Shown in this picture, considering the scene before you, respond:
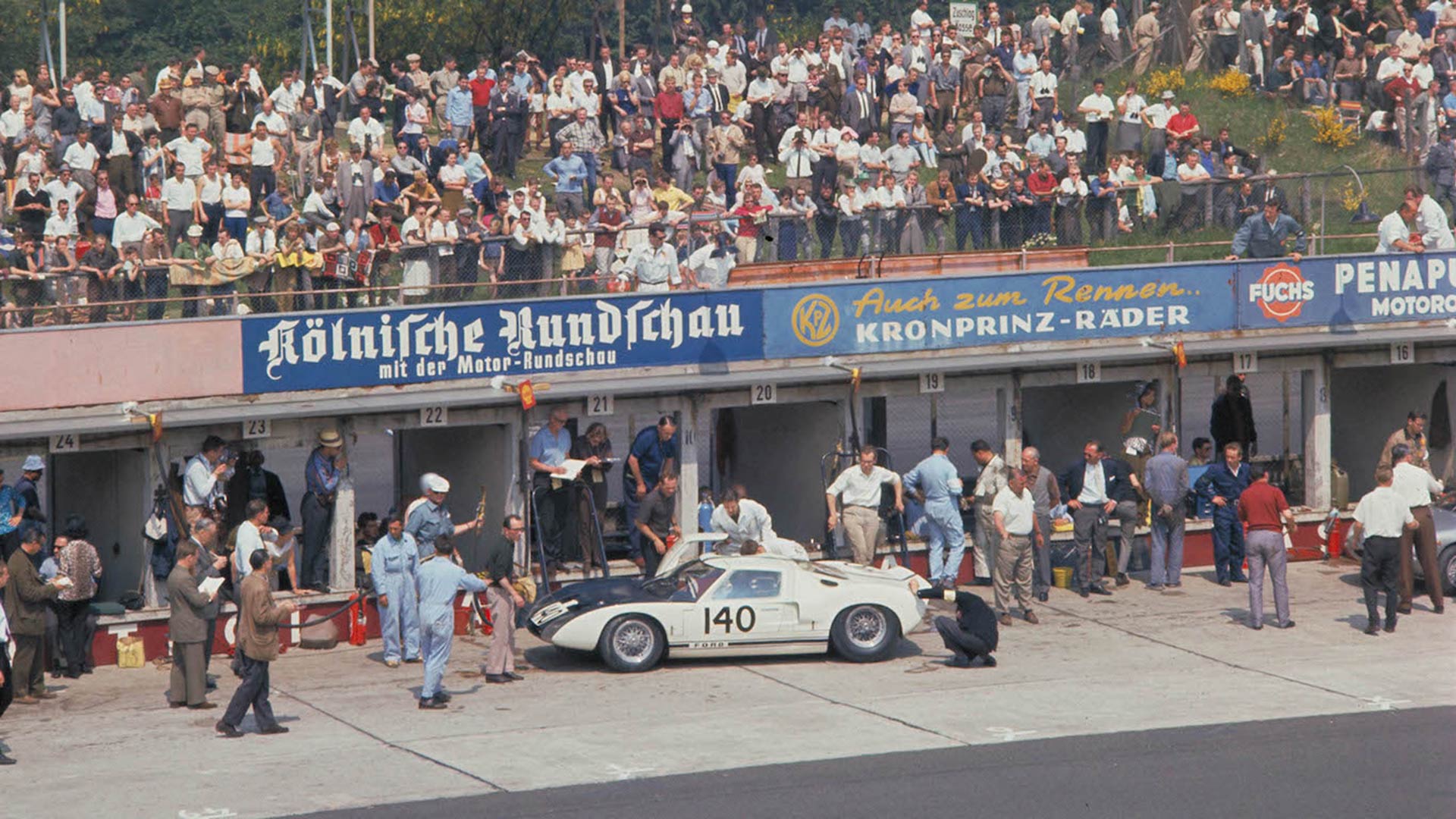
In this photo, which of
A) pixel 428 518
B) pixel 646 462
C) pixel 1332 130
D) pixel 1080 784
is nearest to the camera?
pixel 1080 784

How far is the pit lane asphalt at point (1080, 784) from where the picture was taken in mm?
14375

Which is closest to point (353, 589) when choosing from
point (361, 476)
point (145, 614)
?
point (145, 614)

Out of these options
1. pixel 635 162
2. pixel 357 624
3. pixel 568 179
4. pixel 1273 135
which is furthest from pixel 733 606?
pixel 1273 135

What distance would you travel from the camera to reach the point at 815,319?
73.4 ft

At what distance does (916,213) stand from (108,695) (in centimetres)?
1088

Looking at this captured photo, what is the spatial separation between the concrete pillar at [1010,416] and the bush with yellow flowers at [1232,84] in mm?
15239

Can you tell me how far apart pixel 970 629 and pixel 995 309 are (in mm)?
5323

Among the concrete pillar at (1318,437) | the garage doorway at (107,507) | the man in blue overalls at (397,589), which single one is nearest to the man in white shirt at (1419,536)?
the concrete pillar at (1318,437)

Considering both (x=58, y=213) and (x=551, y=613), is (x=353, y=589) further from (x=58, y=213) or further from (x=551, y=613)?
(x=58, y=213)

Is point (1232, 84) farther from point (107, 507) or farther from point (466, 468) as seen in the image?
point (107, 507)

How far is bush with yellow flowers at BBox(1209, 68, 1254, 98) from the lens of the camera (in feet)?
119

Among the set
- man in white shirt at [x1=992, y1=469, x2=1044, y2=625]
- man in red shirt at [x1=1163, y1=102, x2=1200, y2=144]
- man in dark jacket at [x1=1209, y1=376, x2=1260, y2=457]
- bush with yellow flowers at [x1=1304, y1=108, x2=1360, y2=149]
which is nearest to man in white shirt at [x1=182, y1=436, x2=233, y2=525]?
man in white shirt at [x1=992, y1=469, x2=1044, y2=625]

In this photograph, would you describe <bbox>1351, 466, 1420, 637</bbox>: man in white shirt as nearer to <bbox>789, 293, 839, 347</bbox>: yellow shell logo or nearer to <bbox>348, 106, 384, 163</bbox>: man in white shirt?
<bbox>789, 293, 839, 347</bbox>: yellow shell logo

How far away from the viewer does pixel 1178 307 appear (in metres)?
23.8
